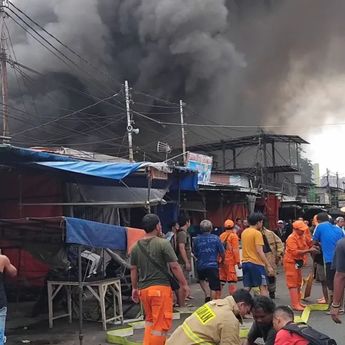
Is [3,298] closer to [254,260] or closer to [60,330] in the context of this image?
[60,330]

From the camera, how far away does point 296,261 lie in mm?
8375

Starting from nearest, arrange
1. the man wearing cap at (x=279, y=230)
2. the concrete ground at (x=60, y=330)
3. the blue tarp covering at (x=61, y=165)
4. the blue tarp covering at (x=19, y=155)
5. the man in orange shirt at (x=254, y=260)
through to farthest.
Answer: the concrete ground at (x=60, y=330)
the blue tarp covering at (x=19, y=155)
the blue tarp covering at (x=61, y=165)
the man in orange shirt at (x=254, y=260)
the man wearing cap at (x=279, y=230)

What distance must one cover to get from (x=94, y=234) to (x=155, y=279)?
1.95 meters

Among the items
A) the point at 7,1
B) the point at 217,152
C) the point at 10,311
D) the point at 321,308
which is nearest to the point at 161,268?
the point at 321,308

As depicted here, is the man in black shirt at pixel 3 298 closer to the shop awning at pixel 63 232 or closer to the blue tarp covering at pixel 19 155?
the shop awning at pixel 63 232

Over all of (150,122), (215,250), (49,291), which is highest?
(150,122)

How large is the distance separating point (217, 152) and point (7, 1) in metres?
20.6

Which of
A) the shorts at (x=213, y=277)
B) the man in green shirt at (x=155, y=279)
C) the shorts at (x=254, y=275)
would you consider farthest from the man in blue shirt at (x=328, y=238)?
the man in green shirt at (x=155, y=279)

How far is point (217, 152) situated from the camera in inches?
1347

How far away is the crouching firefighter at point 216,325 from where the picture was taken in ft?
11.0

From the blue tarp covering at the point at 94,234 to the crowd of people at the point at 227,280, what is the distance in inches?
40.0


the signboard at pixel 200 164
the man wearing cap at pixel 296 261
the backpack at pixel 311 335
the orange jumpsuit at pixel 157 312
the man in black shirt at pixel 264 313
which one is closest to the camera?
the backpack at pixel 311 335

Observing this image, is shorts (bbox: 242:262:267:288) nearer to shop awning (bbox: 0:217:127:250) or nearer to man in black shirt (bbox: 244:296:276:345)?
shop awning (bbox: 0:217:127:250)

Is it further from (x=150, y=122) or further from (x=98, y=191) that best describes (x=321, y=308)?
(x=150, y=122)
